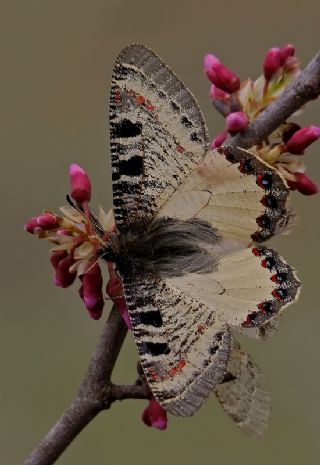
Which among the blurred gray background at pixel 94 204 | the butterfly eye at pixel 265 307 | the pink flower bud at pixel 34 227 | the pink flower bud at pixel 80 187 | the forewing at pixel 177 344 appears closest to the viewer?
the forewing at pixel 177 344

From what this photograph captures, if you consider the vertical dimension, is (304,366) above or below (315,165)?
below

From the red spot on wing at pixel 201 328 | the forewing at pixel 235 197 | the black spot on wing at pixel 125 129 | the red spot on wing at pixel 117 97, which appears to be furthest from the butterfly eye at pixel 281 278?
the red spot on wing at pixel 117 97

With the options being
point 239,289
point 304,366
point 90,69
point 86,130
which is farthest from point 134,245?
point 90,69

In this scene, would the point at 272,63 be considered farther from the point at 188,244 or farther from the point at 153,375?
the point at 153,375

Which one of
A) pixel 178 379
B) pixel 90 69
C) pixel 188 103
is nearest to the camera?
pixel 178 379

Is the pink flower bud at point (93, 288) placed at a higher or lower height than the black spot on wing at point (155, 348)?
higher

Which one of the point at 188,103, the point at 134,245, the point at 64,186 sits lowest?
the point at 64,186

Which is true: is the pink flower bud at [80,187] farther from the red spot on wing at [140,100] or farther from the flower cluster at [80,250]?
the red spot on wing at [140,100]

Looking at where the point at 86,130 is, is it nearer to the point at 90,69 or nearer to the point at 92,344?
the point at 90,69
